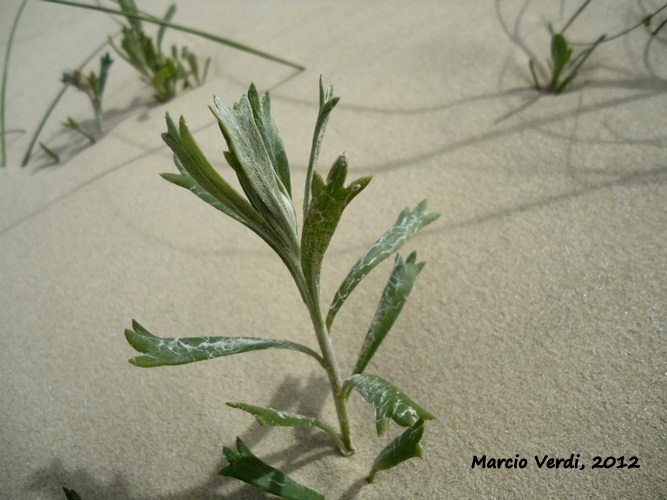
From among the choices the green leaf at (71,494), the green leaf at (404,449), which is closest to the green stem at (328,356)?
the green leaf at (404,449)

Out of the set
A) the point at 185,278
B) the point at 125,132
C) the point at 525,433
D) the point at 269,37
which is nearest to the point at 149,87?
the point at 125,132

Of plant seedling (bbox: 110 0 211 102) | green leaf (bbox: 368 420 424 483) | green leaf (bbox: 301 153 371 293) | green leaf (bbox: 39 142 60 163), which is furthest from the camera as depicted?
plant seedling (bbox: 110 0 211 102)

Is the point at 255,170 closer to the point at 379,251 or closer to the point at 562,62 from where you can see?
the point at 379,251

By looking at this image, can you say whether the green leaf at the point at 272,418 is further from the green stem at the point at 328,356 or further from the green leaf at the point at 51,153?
the green leaf at the point at 51,153

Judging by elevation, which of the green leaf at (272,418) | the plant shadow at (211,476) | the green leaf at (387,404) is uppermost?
the green leaf at (387,404)

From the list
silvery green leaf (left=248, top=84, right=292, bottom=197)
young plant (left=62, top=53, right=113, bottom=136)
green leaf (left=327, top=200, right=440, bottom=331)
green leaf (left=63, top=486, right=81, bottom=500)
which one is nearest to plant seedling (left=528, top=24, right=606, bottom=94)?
green leaf (left=327, top=200, right=440, bottom=331)

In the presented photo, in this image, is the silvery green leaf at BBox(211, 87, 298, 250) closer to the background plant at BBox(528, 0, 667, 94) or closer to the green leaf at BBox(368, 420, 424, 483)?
the green leaf at BBox(368, 420, 424, 483)
